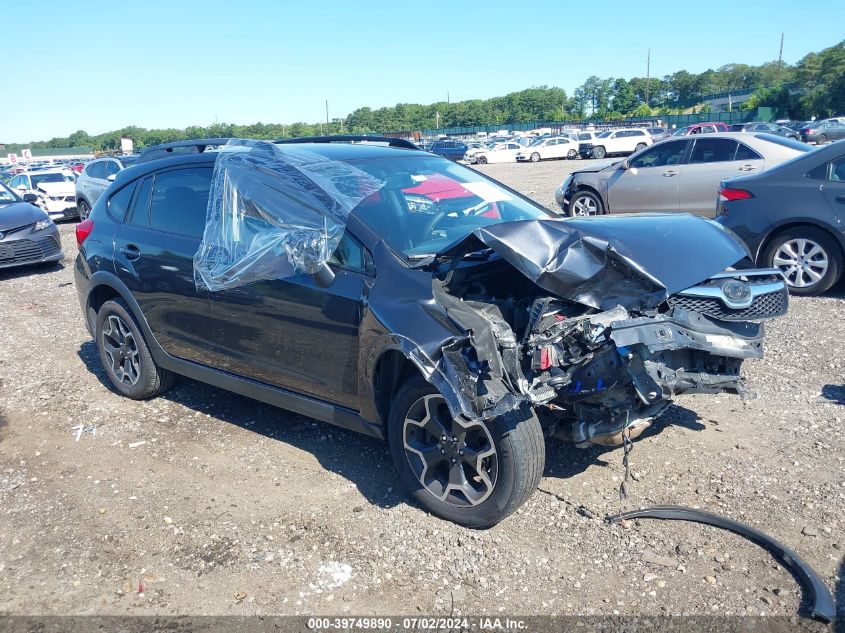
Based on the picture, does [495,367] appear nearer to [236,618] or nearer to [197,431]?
[236,618]

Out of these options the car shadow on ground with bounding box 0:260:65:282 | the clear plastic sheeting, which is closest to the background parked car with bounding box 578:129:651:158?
the car shadow on ground with bounding box 0:260:65:282

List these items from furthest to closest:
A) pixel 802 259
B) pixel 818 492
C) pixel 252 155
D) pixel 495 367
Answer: pixel 802 259, pixel 252 155, pixel 818 492, pixel 495 367

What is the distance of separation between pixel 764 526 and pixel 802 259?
4.88 metres

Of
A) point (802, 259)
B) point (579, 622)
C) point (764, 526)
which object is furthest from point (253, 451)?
point (802, 259)

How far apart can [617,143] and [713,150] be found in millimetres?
32201

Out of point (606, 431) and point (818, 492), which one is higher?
point (606, 431)

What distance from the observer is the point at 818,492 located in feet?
12.5

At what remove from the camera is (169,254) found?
4938 millimetres

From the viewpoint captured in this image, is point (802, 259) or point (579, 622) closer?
point (579, 622)

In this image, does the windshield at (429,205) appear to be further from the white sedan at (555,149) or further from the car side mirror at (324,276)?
the white sedan at (555,149)

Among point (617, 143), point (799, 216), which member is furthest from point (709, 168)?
point (617, 143)

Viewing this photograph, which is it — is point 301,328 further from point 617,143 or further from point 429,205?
point 617,143

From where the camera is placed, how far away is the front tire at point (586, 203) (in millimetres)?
12477

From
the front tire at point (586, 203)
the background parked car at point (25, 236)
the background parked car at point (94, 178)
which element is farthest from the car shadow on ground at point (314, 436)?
the background parked car at point (94, 178)
